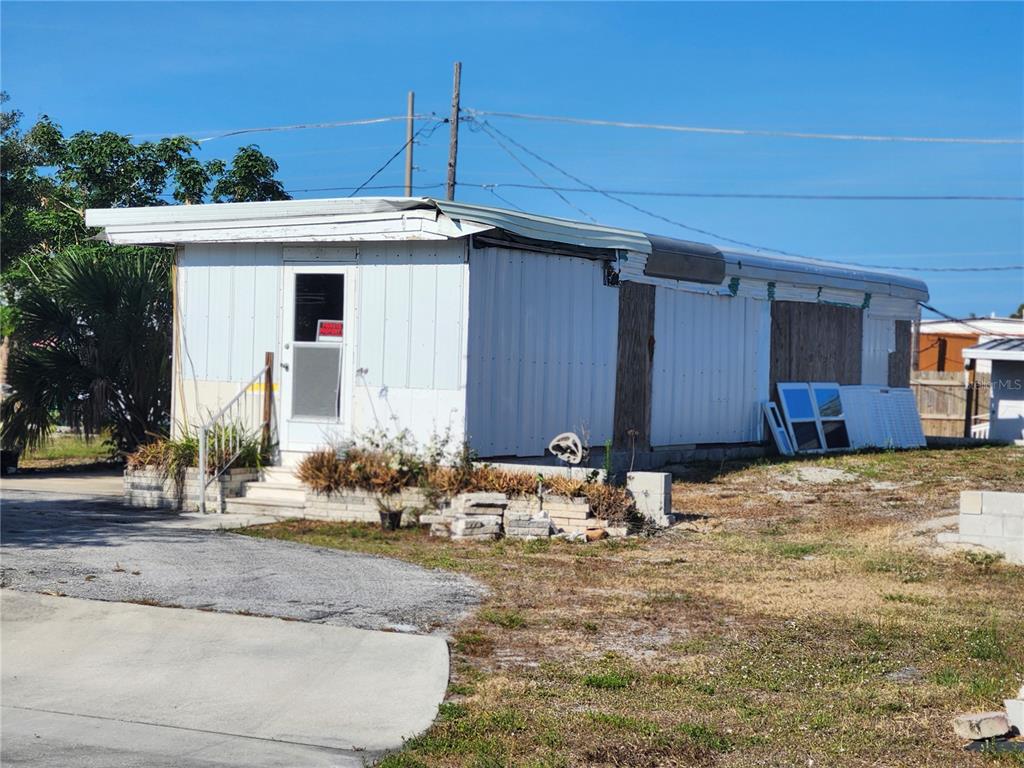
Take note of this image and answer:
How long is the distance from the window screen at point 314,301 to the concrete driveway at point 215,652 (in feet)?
14.6

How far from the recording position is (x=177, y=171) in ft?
87.6

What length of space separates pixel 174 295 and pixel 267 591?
8236mm

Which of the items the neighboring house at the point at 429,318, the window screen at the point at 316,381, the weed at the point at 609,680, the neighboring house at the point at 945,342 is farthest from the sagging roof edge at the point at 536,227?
the neighboring house at the point at 945,342

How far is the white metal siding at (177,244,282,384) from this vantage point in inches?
656

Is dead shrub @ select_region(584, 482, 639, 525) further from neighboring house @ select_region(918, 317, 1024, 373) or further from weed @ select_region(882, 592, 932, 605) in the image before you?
neighboring house @ select_region(918, 317, 1024, 373)

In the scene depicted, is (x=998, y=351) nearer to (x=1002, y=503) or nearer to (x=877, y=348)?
(x=877, y=348)

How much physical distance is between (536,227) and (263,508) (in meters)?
4.91

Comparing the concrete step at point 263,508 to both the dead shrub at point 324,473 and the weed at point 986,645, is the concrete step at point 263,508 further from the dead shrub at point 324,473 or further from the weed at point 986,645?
the weed at point 986,645

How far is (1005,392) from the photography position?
26.4 meters

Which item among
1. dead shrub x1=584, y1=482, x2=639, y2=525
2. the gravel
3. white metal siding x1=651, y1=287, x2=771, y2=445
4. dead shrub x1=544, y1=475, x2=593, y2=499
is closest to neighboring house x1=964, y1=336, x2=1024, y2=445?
white metal siding x1=651, y1=287, x2=771, y2=445

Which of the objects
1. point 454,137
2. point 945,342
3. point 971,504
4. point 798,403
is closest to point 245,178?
point 454,137

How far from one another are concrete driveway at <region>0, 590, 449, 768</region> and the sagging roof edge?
277 inches

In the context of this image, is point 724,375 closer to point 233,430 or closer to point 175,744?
point 233,430

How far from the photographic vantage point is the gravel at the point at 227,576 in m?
9.62
